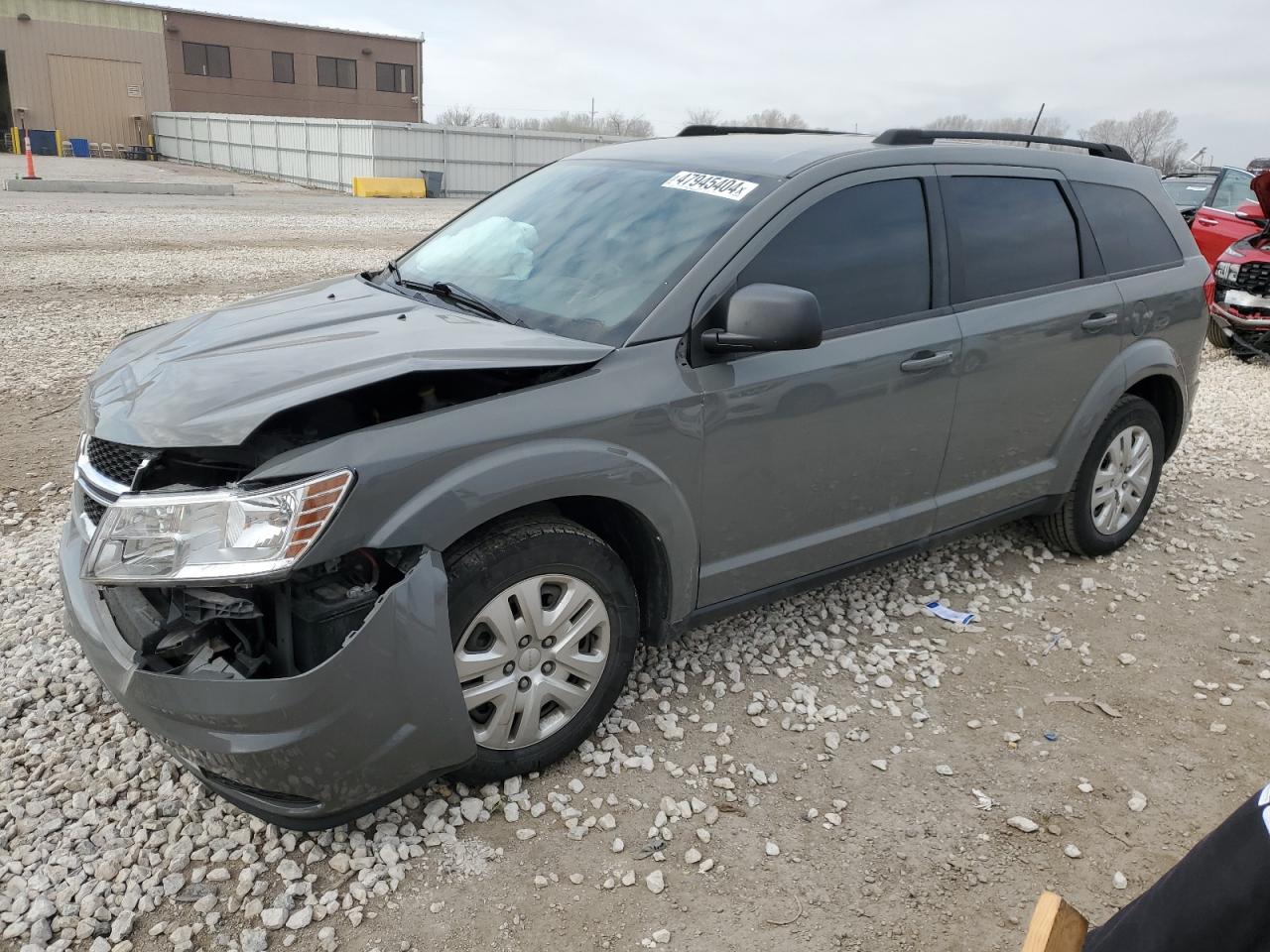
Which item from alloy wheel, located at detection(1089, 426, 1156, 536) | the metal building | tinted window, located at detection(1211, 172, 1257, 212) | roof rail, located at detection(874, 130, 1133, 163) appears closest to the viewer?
roof rail, located at detection(874, 130, 1133, 163)

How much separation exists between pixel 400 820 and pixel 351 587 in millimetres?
776

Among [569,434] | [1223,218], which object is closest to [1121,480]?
[569,434]

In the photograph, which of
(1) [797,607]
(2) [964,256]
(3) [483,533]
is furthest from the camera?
(1) [797,607]

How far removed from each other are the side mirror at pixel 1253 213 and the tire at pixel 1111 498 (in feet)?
21.8

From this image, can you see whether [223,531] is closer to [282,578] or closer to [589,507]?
[282,578]

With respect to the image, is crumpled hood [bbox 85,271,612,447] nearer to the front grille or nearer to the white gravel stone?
the front grille

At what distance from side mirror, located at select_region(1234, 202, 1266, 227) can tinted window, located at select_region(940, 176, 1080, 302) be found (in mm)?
7263

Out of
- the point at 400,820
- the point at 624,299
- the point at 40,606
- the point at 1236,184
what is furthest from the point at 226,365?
the point at 1236,184

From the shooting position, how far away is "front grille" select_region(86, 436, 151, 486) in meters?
2.64

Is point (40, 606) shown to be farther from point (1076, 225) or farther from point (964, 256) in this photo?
point (1076, 225)

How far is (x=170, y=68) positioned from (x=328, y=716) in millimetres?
54350

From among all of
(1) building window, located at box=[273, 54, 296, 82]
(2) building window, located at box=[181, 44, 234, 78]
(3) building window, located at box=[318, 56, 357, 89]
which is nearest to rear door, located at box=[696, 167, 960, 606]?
(2) building window, located at box=[181, 44, 234, 78]

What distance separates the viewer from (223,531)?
2.38 m

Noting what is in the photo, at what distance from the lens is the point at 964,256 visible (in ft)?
12.4
